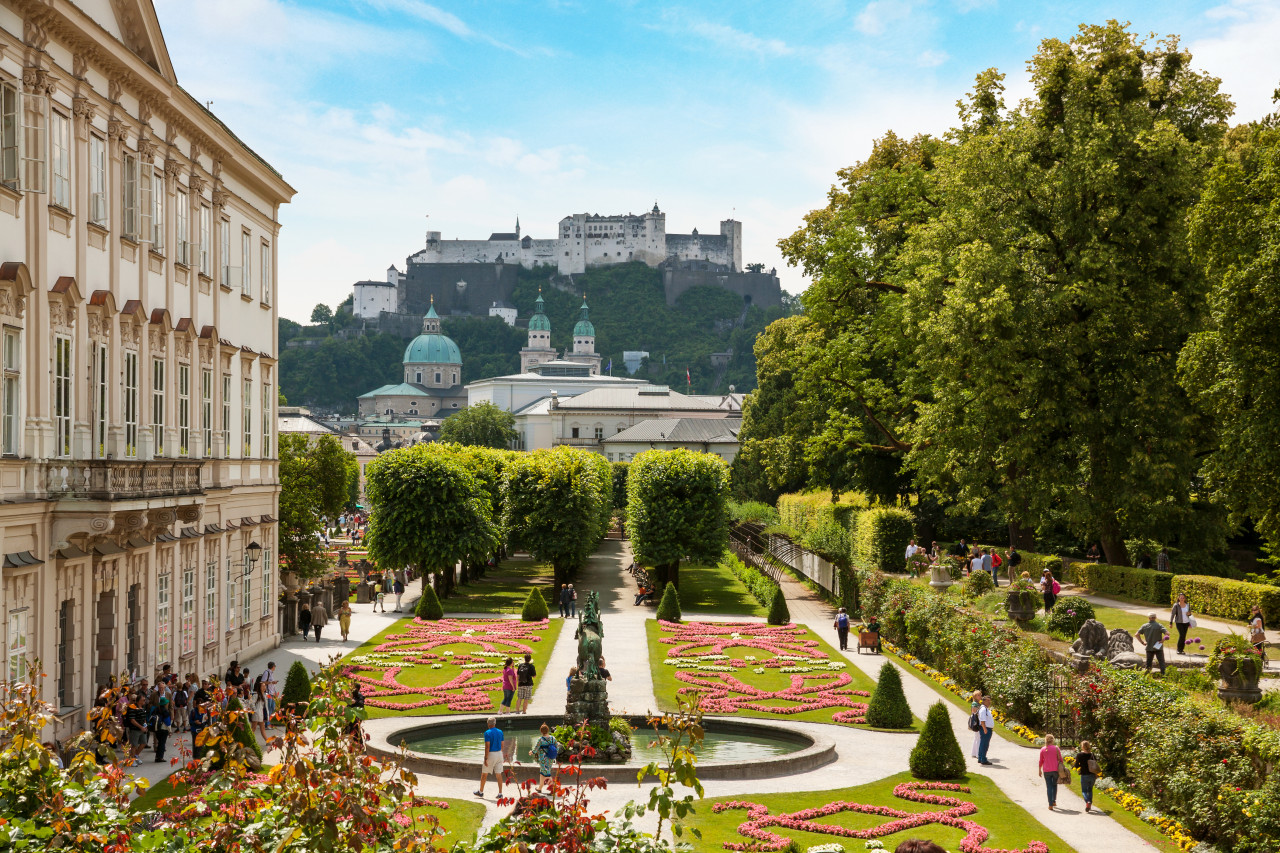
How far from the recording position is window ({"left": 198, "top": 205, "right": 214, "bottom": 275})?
1247 inches

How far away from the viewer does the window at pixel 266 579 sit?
124ft

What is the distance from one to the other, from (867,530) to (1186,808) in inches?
1076

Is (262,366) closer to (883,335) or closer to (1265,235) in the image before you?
(883,335)

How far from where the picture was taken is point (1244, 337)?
2616cm

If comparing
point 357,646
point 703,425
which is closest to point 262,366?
point 357,646

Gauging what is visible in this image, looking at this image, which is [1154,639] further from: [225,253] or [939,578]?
→ [225,253]

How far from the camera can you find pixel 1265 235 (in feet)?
84.6

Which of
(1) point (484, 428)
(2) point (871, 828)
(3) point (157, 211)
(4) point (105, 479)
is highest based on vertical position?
(3) point (157, 211)

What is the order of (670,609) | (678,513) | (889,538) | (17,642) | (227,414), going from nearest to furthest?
1. (17,642)
2. (227,414)
3. (889,538)
4. (670,609)
5. (678,513)

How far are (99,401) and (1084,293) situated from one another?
2498 cm

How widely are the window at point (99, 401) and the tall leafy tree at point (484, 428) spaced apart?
117 meters

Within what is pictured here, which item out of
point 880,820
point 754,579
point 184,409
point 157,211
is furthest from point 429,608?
point 880,820

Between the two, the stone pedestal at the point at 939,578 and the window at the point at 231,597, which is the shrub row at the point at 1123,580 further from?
the window at the point at 231,597

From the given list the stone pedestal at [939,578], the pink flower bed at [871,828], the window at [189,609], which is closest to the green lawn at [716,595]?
the stone pedestal at [939,578]
